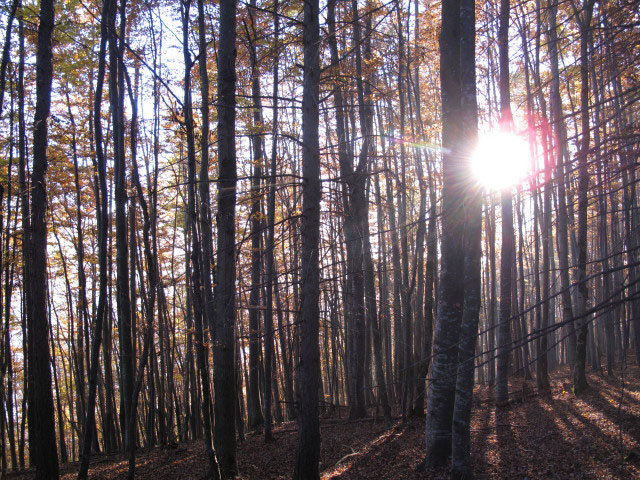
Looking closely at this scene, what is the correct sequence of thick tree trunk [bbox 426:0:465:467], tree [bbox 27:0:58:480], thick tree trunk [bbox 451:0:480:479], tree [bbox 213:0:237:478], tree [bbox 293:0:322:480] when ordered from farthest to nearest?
tree [bbox 27:0:58:480]
tree [bbox 213:0:237:478]
tree [bbox 293:0:322:480]
thick tree trunk [bbox 426:0:465:467]
thick tree trunk [bbox 451:0:480:479]

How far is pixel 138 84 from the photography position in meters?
13.5

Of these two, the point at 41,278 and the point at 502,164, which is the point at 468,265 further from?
the point at 41,278

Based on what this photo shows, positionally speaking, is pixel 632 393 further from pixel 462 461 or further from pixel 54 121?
pixel 54 121

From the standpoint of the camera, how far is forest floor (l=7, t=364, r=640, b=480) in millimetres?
6633

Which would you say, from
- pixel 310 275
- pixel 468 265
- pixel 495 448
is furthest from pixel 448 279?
pixel 495 448

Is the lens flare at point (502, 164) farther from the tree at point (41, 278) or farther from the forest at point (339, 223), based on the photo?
the tree at point (41, 278)

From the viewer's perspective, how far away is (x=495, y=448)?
7.82 metres

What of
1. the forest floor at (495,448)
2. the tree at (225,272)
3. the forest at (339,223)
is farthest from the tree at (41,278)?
the tree at (225,272)

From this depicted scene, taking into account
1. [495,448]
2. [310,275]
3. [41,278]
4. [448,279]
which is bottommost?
[495,448]

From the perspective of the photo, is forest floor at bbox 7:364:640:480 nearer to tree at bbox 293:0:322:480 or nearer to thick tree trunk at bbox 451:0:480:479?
thick tree trunk at bbox 451:0:480:479

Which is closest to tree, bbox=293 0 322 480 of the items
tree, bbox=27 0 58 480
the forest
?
the forest

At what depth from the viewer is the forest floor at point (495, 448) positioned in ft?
21.8

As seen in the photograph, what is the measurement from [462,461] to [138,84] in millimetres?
12411

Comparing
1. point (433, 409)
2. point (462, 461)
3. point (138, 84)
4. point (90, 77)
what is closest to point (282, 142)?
point (138, 84)
